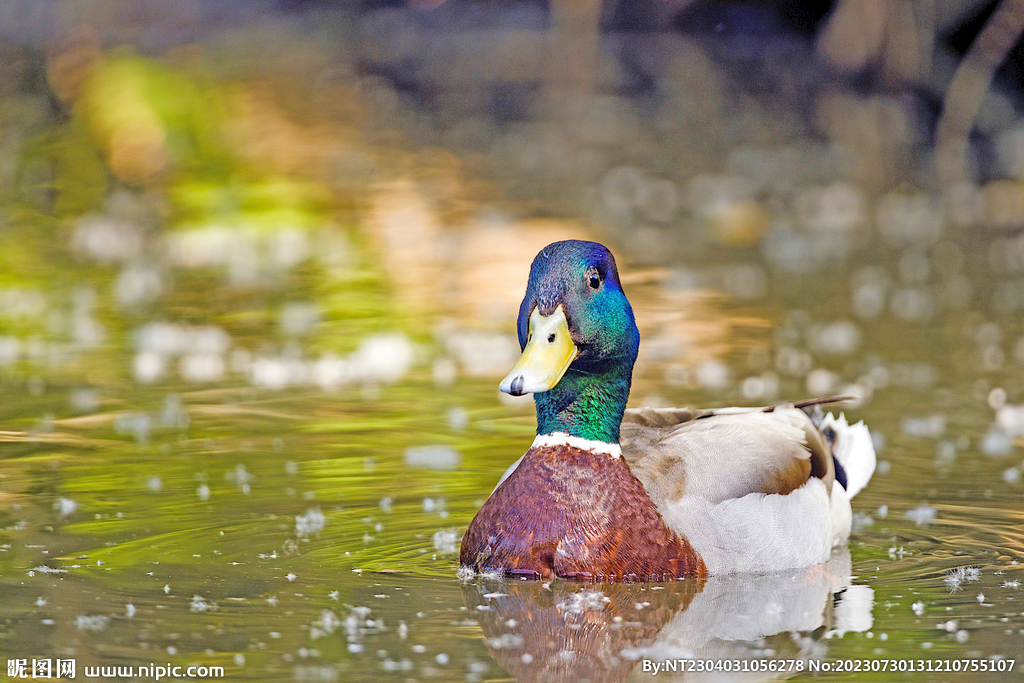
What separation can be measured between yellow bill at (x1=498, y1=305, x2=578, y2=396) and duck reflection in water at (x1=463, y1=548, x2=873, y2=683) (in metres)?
0.67

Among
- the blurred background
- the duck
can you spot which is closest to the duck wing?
the duck

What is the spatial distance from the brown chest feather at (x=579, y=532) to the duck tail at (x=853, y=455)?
1227 millimetres

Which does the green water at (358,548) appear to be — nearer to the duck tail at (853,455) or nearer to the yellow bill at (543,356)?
the duck tail at (853,455)

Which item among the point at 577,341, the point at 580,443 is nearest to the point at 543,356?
the point at 577,341

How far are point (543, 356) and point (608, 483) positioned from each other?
0.50 metres

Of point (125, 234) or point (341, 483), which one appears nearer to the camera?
point (341, 483)

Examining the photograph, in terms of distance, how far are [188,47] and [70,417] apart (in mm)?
17034

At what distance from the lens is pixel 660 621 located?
16.4 feet

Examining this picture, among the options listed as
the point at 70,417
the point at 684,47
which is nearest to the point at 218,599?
the point at 70,417

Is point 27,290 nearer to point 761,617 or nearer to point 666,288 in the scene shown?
point 666,288

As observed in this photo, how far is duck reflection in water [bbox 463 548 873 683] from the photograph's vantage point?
4594mm

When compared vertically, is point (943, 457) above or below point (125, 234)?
below

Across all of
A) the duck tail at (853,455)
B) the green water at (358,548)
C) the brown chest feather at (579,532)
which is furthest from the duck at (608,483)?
the duck tail at (853,455)

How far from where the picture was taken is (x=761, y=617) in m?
5.08
